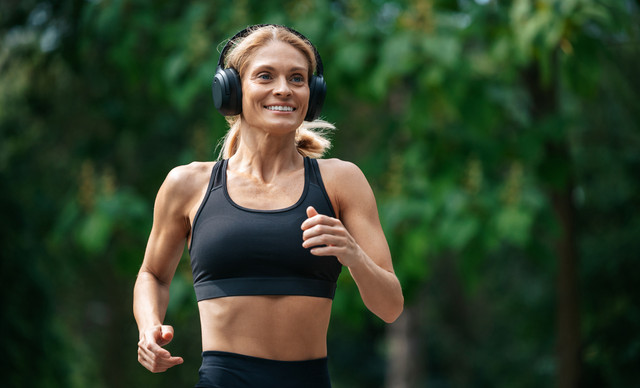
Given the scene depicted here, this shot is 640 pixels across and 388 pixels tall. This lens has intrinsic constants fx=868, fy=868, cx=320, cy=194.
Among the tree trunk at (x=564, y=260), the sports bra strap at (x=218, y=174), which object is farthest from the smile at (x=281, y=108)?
the tree trunk at (x=564, y=260)

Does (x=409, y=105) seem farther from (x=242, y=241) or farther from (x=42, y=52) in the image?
(x=242, y=241)

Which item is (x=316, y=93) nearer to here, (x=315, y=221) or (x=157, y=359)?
(x=315, y=221)

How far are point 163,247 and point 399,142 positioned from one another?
5.68m

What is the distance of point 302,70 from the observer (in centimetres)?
253

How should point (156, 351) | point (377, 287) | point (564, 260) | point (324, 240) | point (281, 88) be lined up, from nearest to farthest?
1. point (324, 240)
2. point (156, 351)
3. point (377, 287)
4. point (281, 88)
5. point (564, 260)

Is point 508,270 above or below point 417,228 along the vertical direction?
below

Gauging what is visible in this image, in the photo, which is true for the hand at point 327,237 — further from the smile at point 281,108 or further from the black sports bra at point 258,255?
the smile at point 281,108

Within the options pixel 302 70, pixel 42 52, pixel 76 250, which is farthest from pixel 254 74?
pixel 76 250

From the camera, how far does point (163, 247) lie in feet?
8.59

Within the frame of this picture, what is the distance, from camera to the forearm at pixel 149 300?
8.16 ft

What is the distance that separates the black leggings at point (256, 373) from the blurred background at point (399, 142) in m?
4.10

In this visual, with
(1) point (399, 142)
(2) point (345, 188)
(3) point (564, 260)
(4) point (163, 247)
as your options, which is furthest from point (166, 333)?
(3) point (564, 260)

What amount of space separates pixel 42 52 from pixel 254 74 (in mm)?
7198

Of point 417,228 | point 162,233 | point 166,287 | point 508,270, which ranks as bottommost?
point 508,270
